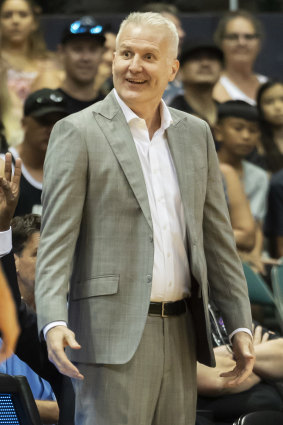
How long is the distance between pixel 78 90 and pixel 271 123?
128 cm

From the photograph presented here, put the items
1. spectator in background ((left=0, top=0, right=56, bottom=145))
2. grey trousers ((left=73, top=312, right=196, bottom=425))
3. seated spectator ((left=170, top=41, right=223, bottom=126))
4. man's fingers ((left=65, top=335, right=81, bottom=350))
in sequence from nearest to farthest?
man's fingers ((left=65, top=335, right=81, bottom=350)) → grey trousers ((left=73, top=312, right=196, bottom=425)) → spectator in background ((left=0, top=0, right=56, bottom=145)) → seated spectator ((left=170, top=41, right=223, bottom=126))

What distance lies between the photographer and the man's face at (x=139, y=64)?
204 cm

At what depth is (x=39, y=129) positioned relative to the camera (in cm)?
420

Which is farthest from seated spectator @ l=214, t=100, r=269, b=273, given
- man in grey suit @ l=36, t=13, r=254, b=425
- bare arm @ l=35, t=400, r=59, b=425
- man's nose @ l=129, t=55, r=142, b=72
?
man's nose @ l=129, t=55, r=142, b=72

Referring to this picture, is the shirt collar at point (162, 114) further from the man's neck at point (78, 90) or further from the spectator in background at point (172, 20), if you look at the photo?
the spectator in background at point (172, 20)

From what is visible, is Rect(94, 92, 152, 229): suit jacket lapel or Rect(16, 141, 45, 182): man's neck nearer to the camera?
Rect(94, 92, 152, 229): suit jacket lapel

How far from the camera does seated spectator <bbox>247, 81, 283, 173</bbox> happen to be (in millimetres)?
5012

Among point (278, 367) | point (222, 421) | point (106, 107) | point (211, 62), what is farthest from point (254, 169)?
point (106, 107)

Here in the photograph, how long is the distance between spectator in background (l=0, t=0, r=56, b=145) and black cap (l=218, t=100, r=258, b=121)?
3.41 ft

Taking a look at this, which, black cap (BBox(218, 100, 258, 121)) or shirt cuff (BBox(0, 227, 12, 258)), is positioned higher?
black cap (BBox(218, 100, 258, 121))

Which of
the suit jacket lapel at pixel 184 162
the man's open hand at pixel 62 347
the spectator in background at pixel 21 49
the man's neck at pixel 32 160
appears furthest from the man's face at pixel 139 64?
the spectator in background at pixel 21 49

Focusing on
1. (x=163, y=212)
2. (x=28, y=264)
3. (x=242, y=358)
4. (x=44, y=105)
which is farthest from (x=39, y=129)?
(x=242, y=358)

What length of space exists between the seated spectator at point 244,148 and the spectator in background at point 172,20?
0.96ft

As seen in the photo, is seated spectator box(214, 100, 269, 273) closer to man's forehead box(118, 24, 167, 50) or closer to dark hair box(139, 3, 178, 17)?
dark hair box(139, 3, 178, 17)
